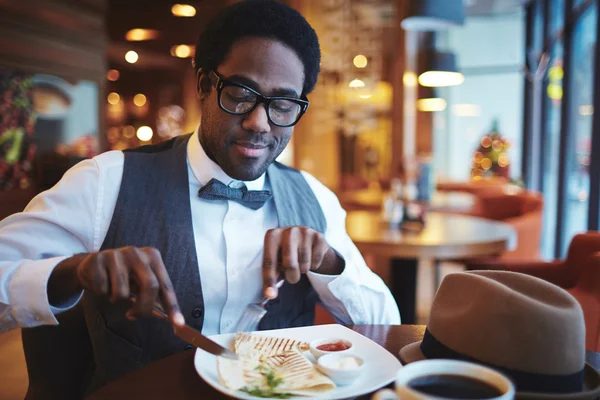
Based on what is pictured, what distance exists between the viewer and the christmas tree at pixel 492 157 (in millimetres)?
9633

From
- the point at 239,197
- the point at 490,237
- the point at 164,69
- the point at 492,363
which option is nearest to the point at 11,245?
the point at 239,197

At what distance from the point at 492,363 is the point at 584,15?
5975mm

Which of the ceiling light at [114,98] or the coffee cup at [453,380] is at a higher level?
the ceiling light at [114,98]

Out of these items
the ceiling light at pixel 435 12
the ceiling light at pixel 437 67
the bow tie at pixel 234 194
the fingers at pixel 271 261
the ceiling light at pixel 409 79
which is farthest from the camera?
the ceiling light at pixel 409 79

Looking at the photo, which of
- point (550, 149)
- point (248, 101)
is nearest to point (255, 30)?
point (248, 101)

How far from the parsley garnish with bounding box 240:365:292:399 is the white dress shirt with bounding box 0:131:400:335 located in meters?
0.48

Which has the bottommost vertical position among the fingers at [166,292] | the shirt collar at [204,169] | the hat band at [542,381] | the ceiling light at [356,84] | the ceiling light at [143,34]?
the hat band at [542,381]

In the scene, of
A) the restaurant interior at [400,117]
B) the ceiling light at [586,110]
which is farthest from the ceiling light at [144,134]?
the ceiling light at [586,110]

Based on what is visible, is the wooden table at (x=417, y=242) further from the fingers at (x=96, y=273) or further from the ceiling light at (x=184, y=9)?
the ceiling light at (x=184, y=9)

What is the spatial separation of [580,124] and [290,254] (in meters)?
→ 5.67

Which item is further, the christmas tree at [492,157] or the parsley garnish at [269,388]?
the christmas tree at [492,157]

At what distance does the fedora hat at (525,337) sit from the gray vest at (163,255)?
2.22ft

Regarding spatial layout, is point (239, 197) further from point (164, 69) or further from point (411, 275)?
point (164, 69)

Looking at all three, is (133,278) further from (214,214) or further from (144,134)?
(144,134)
